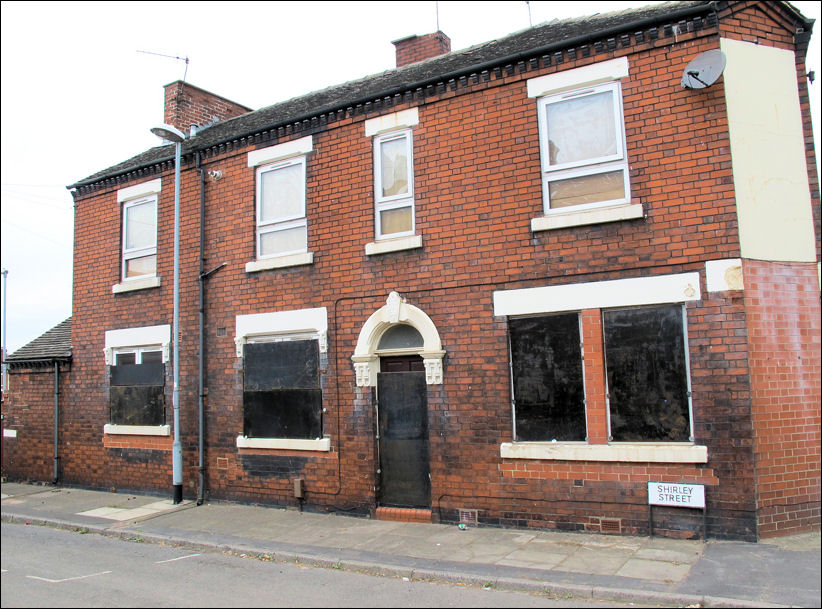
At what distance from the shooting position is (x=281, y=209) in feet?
37.0

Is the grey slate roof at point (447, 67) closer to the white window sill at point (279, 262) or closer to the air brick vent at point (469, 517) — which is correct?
the white window sill at point (279, 262)

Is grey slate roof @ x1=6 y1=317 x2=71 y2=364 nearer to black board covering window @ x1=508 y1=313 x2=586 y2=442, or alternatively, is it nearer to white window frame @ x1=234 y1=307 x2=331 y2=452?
white window frame @ x1=234 y1=307 x2=331 y2=452

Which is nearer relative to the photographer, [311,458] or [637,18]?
[637,18]

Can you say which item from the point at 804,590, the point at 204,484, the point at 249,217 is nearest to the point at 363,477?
the point at 204,484

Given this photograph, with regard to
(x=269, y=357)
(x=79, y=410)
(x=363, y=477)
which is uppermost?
(x=269, y=357)

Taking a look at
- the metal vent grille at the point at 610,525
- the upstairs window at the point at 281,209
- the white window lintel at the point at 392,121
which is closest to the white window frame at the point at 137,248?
the upstairs window at the point at 281,209

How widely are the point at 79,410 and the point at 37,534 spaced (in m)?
4.30

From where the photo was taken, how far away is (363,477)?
386 inches

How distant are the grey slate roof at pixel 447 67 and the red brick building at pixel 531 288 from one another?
7 cm

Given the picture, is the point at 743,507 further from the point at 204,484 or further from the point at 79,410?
the point at 79,410

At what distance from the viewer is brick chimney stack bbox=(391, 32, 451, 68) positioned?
13125 mm

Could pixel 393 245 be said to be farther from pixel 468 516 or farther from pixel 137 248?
pixel 137 248

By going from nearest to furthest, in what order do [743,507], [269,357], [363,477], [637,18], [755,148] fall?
1. [743,507]
2. [755,148]
3. [637,18]
4. [363,477]
5. [269,357]

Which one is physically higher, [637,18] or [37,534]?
[637,18]
